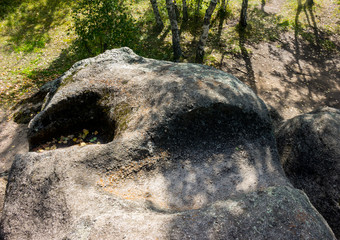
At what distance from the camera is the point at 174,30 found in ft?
38.2

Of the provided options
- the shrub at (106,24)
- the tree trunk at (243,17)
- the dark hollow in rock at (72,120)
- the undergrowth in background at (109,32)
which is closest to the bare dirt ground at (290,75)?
the undergrowth in background at (109,32)

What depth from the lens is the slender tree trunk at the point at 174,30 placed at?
35.8 ft

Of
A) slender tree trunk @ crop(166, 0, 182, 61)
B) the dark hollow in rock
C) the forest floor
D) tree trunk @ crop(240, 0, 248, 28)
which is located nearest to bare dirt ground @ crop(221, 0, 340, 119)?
the forest floor

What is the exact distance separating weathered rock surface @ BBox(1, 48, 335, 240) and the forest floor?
4020 mm

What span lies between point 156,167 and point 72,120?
336 centimetres

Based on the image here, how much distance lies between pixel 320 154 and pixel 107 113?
5490 mm

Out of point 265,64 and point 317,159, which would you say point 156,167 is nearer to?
point 317,159

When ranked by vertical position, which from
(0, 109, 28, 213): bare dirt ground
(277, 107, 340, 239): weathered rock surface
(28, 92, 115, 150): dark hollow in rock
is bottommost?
(0, 109, 28, 213): bare dirt ground

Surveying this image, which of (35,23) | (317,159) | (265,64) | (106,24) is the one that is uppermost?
(106,24)

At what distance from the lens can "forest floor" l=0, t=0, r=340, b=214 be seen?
10.6 meters

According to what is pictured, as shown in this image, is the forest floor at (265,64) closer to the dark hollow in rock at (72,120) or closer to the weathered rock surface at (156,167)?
the dark hollow in rock at (72,120)

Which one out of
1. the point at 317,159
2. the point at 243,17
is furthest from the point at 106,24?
the point at 317,159

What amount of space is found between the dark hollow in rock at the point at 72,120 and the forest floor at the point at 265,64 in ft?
6.81

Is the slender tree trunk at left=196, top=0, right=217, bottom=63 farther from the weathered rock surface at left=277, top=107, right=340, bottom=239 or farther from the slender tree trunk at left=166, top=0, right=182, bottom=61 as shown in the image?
the weathered rock surface at left=277, top=107, right=340, bottom=239
